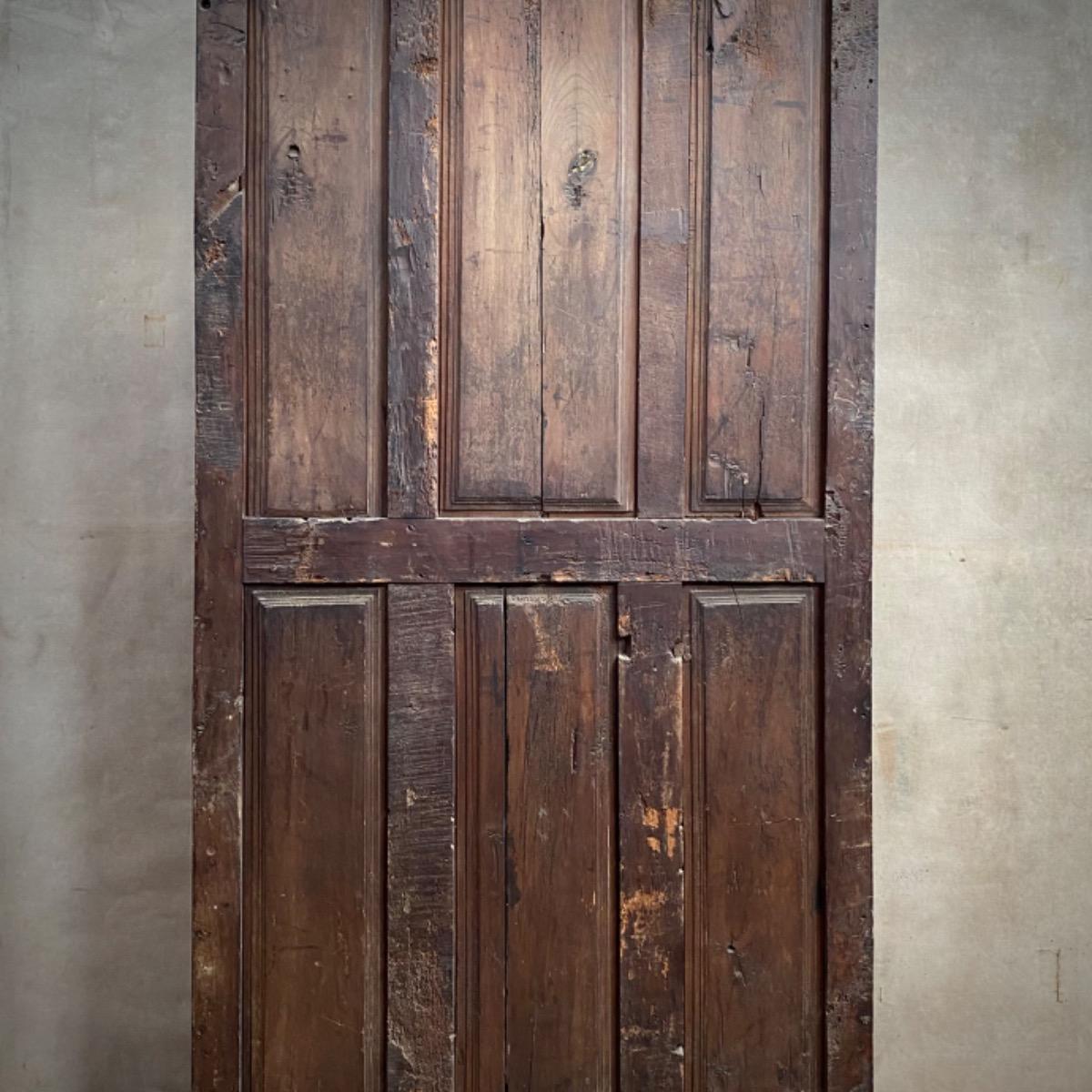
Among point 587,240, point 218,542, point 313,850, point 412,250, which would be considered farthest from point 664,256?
point 313,850

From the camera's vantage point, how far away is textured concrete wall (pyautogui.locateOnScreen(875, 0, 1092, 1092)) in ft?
8.38

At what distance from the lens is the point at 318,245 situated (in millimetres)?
1755

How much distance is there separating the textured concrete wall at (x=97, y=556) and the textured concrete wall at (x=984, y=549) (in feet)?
6.31

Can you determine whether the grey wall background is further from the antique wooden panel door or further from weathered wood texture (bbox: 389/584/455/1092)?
weathered wood texture (bbox: 389/584/455/1092)

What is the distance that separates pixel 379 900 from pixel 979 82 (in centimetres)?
263

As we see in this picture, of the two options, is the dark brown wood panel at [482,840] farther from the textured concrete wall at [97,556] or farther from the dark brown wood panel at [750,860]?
the textured concrete wall at [97,556]

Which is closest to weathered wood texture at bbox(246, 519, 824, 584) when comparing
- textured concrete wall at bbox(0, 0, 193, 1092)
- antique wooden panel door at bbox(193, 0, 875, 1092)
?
antique wooden panel door at bbox(193, 0, 875, 1092)

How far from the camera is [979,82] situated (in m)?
2.56

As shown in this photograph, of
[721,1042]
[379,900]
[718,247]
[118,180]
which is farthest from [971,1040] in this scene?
[118,180]

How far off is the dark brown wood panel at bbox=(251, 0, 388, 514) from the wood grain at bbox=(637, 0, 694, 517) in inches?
20.4

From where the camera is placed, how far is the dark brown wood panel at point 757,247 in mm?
1825

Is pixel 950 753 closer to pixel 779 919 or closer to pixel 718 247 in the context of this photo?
pixel 779 919

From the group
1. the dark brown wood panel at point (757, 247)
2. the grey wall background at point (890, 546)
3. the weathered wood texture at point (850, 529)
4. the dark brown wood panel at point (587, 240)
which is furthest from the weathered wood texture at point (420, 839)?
the grey wall background at point (890, 546)

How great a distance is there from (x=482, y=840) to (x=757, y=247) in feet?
4.28
